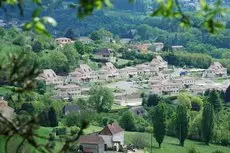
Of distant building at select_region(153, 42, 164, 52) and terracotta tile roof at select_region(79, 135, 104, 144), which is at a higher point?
distant building at select_region(153, 42, 164, 52)

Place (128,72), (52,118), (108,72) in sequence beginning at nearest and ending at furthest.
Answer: (52,118)
(108,72)
(128,72)

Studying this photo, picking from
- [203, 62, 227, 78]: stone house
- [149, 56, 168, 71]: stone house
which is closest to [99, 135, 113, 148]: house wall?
[149, 56, 168, 71]: stone house

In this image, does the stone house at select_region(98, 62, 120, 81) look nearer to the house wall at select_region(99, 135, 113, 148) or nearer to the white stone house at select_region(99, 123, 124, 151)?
the white stone house at select_region(99, 123, 124, 151)

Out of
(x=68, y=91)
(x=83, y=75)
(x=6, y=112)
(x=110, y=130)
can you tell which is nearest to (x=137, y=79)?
(x=83, y=75)

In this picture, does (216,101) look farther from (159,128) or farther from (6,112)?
(6,112)

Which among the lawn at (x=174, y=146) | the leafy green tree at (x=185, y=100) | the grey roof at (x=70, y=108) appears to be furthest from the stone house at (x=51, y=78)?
the lawn at (x=174, y=146)

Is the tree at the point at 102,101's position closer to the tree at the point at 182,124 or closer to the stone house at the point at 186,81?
the tree at the point at 182,124
